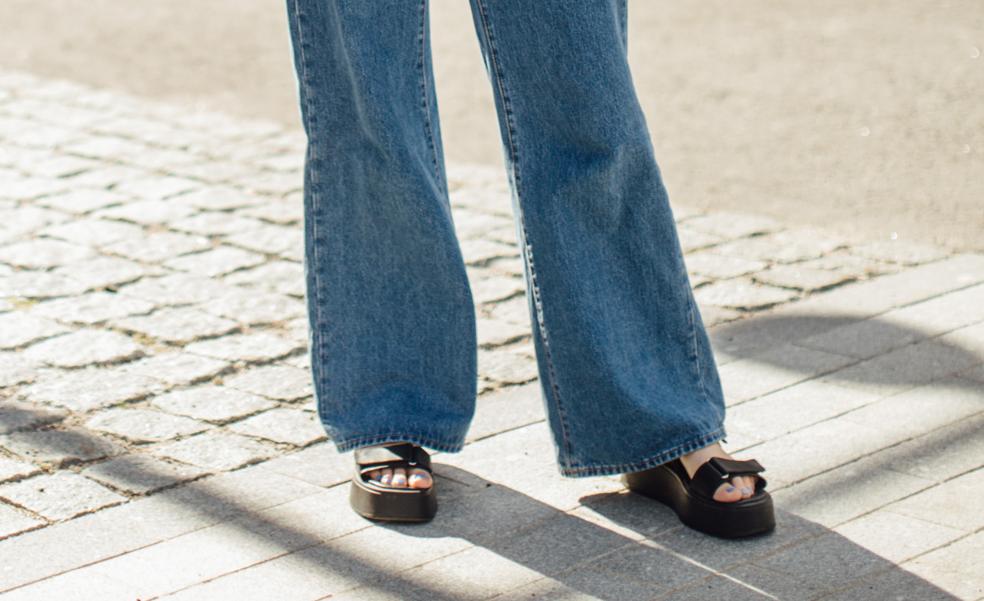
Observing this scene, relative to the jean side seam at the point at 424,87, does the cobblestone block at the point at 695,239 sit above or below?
below

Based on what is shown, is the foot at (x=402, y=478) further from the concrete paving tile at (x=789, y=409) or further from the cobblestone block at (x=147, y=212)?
the cobblestone block at (x=147, y=212)

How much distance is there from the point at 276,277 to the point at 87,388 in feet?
2.89

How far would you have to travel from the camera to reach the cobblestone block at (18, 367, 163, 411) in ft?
10.5

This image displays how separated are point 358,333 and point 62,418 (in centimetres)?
81

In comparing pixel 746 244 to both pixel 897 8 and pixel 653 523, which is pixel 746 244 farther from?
pixel 897 8

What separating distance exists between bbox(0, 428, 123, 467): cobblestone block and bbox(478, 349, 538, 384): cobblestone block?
0.83 meters

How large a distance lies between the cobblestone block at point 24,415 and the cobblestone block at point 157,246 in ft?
3.56

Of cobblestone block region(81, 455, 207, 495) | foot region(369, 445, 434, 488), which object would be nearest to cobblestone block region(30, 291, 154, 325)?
cobblestone block region(81, 455, 207, 495)

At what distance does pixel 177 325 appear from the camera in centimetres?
369

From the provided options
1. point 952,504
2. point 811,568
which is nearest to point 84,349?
point 811,568

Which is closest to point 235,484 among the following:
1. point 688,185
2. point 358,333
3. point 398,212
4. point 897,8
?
point 358,333

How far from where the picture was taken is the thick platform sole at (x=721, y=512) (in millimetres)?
2482

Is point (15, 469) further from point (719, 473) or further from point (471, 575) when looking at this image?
point (719, 473)

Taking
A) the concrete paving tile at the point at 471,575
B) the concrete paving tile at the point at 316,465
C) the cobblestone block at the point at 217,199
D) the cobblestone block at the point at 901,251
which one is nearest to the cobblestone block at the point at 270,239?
the cobblestone block at the point at 217,199
